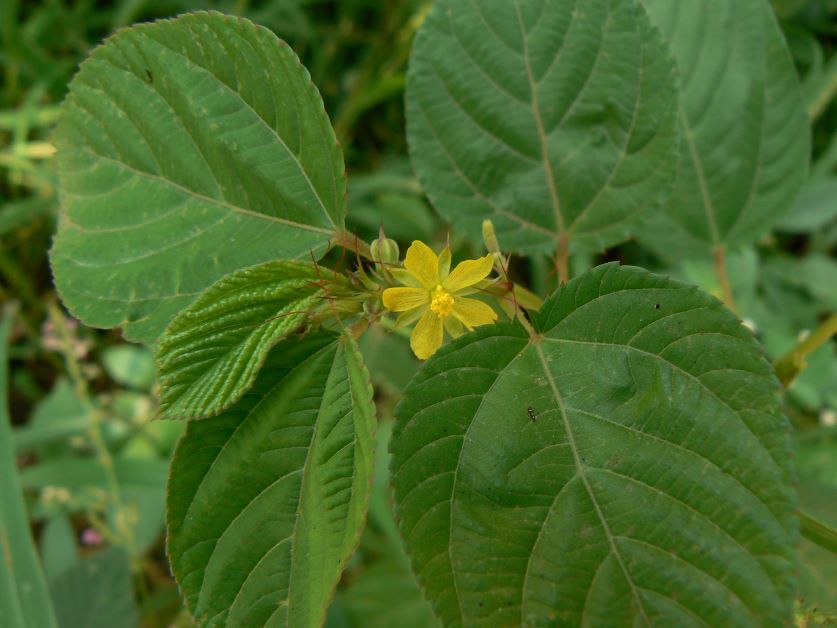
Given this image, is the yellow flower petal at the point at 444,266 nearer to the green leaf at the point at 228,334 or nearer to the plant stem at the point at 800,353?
Result: the green leaf at the point at 228,334

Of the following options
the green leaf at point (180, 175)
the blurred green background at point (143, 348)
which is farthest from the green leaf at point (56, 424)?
the green leaf at point (180, 175)

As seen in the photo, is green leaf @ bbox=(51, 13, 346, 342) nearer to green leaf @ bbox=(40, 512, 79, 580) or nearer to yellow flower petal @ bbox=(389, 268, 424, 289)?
yellow flower petal @ bbox=(389, 268, 424, 289)

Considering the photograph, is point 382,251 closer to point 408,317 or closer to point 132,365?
point 408,317

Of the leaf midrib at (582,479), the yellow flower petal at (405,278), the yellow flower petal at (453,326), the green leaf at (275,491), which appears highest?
the yellow flower petal at (405,278)

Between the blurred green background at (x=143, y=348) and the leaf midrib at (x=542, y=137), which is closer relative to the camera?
the leaf midrib at (x=542, y=137)

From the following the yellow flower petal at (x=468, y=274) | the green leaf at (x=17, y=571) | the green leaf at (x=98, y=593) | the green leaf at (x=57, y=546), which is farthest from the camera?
the green leaf at (x=57, y=546)

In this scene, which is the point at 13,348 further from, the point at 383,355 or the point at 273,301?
the point at 273,301

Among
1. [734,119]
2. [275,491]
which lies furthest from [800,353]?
[275,491]

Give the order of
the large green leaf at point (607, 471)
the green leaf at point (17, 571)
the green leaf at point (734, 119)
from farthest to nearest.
Result: the green leaf at point (17, 571) < the green leaf at point (734, 119) < the large green leaf at point (607, 471)
